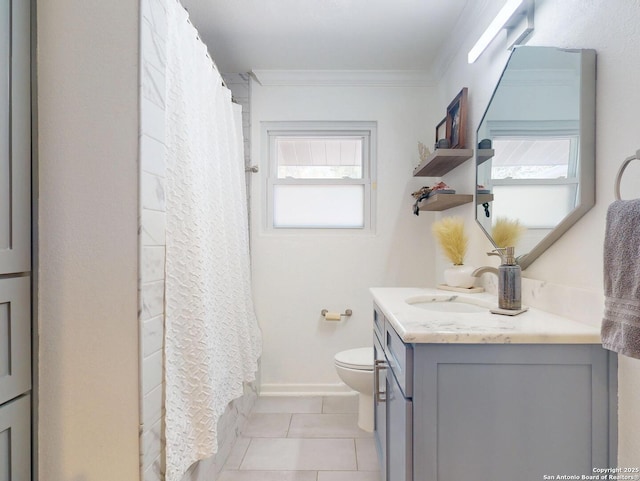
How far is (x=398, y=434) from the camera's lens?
107 centimetres

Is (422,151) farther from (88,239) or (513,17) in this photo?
(88,239)

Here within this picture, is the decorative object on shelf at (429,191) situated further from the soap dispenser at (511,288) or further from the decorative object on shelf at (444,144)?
the soap dispenser at (511,288)

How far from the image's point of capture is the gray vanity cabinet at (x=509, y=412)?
0.90 m

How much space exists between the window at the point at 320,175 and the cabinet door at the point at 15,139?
5.82 ft

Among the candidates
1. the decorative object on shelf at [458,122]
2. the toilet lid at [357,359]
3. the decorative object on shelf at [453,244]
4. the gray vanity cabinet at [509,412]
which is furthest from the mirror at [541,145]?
the toilet lid at [357,359]

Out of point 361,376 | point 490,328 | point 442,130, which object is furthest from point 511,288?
point 442,130

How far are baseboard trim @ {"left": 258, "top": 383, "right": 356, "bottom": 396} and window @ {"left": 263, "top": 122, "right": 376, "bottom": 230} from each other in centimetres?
117

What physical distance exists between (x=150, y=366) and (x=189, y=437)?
14.7 inches

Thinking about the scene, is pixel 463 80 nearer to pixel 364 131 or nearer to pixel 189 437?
pixel 364 131

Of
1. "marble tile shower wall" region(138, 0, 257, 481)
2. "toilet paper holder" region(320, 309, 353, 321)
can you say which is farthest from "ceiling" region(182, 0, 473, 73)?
"toilet paper holder" region(320, 309, 353, 321)

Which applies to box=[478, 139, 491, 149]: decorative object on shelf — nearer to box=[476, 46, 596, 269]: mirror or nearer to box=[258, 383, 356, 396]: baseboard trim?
box=[476, 46, 596, 269]: mirror

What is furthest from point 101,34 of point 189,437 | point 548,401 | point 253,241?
point 253,241

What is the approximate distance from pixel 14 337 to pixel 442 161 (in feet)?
6.64

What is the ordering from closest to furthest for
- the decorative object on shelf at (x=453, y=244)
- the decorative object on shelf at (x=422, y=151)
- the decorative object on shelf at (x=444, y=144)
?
the decorative object on shelf at (x=453, y=244) → the decorative object on shelf at (x=444, y=144) → the decorative object on shelf at (x=422, y=151)
